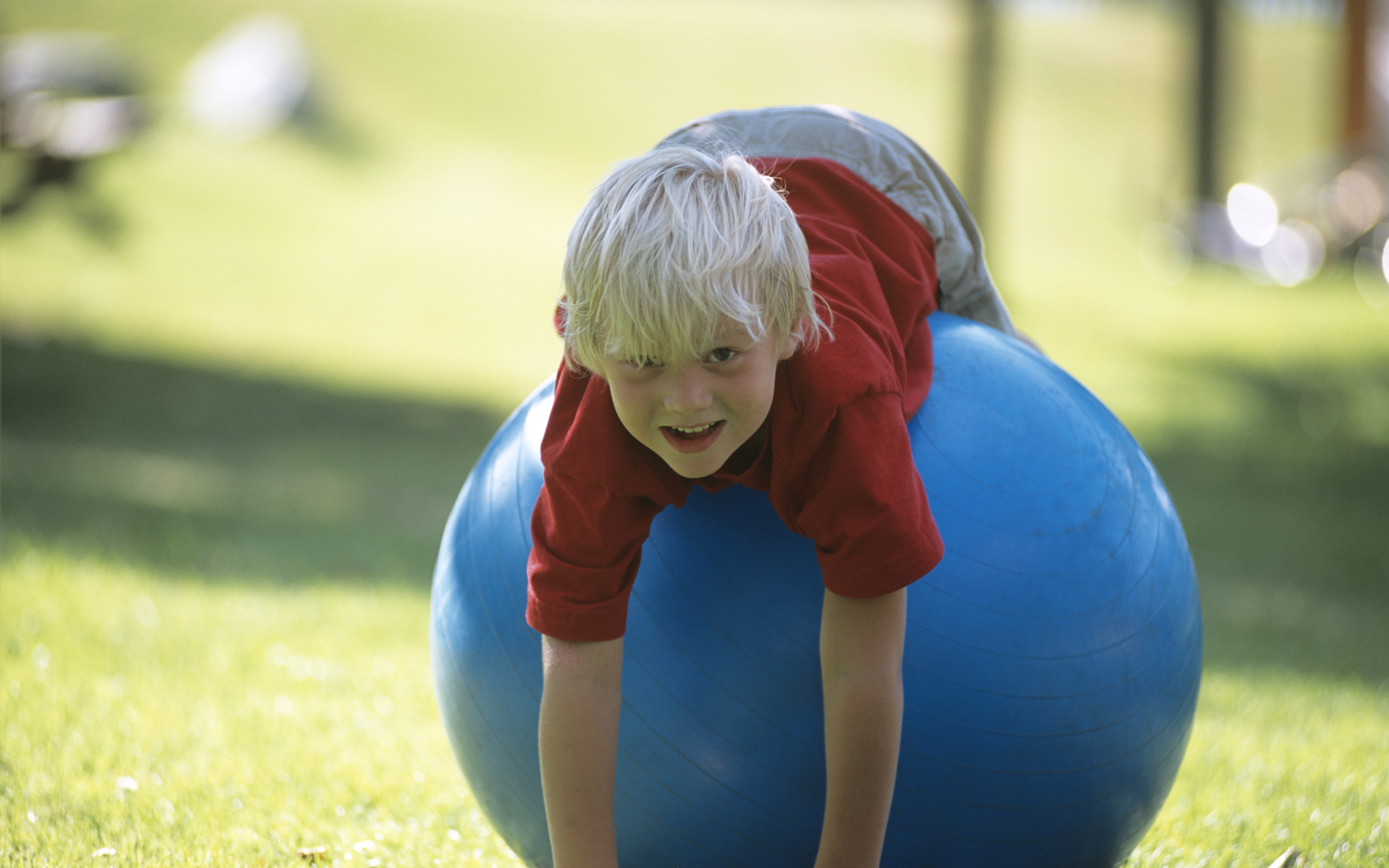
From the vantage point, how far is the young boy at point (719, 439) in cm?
216

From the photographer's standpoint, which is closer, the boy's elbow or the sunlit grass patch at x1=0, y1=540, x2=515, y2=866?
the boy's elbow

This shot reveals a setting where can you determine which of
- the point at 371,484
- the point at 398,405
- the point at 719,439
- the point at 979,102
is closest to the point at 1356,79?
the point at 979,102

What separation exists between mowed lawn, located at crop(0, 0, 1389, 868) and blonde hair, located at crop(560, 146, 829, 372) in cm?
169

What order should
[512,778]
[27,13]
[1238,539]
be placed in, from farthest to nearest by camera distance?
[27,13] → [1238,539] → [512,778]

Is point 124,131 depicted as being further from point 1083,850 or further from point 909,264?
point 1083,850

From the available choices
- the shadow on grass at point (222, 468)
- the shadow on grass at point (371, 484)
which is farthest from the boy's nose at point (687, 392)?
the shadow on grass at point (222, 468)

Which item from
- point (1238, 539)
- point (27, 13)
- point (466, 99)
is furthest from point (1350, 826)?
point (27, 13)

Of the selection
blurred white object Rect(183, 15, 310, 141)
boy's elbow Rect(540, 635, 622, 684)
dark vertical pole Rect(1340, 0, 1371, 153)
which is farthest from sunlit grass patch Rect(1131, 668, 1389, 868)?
blurred white object Rect(183, 15, 310, 141)

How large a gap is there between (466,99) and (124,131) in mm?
15189

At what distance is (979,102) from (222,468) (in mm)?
8476

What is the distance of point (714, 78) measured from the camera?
89.6 feet

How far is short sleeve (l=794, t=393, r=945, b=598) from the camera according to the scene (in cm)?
224

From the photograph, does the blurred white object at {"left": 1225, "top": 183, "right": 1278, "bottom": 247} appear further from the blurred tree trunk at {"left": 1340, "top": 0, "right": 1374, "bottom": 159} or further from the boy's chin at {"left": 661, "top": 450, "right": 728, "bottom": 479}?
the boy's chin at {"left": 661, "top": 450, "right": 728, "bottom": 479}

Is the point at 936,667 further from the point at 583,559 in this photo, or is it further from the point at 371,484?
the point at 371,484
